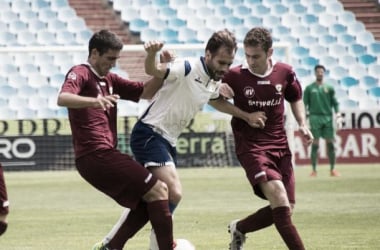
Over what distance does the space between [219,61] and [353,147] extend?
17282mm

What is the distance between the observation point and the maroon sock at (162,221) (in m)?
7.96

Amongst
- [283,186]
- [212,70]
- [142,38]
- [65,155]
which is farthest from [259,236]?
[142,38]

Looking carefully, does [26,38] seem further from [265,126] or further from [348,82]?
[265,126]

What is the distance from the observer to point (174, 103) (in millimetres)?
8438

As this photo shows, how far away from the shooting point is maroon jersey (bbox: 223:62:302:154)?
8.95m

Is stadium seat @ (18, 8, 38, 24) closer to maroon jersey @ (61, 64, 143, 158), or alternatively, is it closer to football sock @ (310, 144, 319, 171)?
football sock @ (310, 144, 319, 171)

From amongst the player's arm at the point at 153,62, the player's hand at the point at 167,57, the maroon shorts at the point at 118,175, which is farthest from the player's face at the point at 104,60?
the maroon shorts at the point at 118,175

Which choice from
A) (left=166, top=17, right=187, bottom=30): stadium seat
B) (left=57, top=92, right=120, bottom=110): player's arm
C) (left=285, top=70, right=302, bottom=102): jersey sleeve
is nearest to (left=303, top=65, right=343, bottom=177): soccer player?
(left=166, top=17, right=187, bottom=30): stadium seat

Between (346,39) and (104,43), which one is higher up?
(104,43)

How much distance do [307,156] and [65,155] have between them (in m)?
6.19

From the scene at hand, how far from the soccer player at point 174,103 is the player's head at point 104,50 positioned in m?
0.33

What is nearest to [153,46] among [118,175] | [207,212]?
[118,175]

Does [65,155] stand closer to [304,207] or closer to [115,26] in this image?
[115,26]

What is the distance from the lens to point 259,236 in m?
11.2
